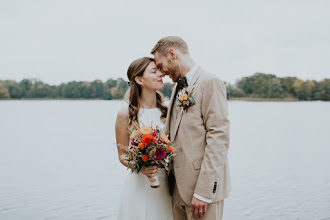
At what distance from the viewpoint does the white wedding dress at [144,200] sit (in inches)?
157

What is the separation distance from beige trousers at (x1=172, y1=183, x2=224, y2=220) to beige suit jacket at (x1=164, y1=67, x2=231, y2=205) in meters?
0.08

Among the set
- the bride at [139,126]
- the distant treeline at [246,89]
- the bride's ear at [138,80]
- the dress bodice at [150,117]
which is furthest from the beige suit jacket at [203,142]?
the distant treeline at [246,89]

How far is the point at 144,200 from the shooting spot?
4.02 m

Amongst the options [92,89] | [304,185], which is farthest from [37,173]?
[92,89]

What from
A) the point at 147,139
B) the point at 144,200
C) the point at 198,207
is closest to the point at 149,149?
the point at 147,139

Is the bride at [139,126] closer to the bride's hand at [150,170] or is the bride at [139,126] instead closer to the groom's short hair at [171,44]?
the bride's hand at [150,170]

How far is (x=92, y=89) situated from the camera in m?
68.0

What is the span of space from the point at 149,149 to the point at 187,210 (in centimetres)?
75

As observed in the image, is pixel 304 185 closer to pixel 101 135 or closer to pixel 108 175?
pixel 108 175

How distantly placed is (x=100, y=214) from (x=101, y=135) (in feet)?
51.9

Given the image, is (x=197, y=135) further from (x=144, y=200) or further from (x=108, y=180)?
(x=108, y=180)

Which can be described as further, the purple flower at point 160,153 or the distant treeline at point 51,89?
the distant treeline at point 51,89

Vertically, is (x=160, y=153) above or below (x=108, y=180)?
above

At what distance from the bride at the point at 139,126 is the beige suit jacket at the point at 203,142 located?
0.59m
